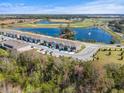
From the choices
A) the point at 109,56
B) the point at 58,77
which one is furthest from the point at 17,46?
the point at 58,77

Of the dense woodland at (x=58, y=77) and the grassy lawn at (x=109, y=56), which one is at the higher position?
the dense woodland at (x=58, y=77)

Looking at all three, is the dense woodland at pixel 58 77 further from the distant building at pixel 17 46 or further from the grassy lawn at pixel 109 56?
the distant building at pixel 17 46

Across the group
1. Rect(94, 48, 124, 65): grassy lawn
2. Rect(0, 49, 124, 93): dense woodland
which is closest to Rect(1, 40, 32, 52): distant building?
Rect(94, 48, 124, 65): grassy lawn

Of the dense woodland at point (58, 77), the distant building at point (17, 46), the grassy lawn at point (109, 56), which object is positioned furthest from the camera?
the distant building at point (17, 46)

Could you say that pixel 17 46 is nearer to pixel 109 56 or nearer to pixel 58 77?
pixel 109 56

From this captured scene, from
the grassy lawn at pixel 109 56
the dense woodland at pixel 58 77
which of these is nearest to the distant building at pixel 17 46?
the grassy lawn at pixel 109 56

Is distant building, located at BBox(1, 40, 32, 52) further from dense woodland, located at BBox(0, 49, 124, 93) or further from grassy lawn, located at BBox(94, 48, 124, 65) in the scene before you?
dense woodland, located at BBox(0, 49, 124, 93)
